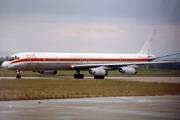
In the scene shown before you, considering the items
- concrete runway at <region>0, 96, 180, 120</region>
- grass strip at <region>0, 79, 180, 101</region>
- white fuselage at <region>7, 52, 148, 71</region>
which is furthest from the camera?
white fuselage at <region>7, 52, 148, 71</region>

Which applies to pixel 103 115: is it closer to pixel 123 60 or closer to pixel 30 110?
pixel 30 110

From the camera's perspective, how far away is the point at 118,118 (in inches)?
588

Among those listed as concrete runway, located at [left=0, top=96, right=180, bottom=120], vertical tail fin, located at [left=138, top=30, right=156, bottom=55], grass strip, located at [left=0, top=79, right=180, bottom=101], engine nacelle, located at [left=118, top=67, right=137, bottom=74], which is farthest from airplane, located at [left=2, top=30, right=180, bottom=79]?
concrete runway, located at [left=0, top=96, right=180, bottom=120]

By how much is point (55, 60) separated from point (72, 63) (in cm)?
325

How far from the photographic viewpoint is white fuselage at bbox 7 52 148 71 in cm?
5372

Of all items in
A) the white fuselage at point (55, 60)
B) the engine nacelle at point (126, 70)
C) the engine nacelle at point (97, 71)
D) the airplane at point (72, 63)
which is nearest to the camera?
the white fuselage at point (55, 60)

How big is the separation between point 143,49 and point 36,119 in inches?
2283

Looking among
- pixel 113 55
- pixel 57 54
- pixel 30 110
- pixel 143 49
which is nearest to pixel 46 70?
pixel 57 54

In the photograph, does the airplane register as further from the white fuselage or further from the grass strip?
the grass strip

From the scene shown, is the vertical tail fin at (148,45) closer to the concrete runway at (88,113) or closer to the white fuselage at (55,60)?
the white fuselage at (55,60)

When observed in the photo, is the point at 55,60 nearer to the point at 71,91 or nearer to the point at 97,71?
the point at 97,71

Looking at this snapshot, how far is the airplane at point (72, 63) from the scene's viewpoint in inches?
2121

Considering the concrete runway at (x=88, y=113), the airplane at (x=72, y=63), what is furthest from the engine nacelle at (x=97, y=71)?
the concrete runway at (x=88, y=113)

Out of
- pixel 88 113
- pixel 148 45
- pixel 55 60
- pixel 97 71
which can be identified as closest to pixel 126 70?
pixel 97 71
